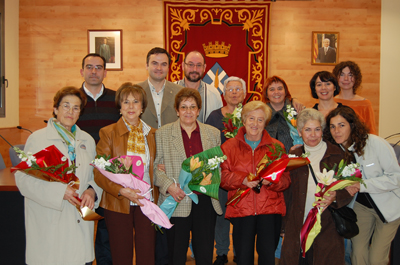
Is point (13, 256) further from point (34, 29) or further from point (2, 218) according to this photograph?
point (34, 29)

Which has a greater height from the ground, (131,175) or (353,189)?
(131,175)

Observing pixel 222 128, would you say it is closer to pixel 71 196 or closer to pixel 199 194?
pixel 199 194

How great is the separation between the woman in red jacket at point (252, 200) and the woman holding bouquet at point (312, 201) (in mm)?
109

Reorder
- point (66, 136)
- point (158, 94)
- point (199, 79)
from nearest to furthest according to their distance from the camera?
point (66, 136) < point (158, 94) < point (199, 79)

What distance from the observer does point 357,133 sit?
2.71 meters

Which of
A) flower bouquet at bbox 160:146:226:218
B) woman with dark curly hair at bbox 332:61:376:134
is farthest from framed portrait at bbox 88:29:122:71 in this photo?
flower bouquet at bbox 160:146:226:218

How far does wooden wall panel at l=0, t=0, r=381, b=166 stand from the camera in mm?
6359

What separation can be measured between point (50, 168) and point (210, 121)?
1.78 meters

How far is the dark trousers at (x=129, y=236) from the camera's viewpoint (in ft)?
8.04

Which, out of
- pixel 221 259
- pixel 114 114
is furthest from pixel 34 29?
pixel 221 259

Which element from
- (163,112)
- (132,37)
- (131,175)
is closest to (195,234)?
(131,175)

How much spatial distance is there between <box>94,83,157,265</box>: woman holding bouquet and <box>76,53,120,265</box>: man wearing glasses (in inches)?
30.9

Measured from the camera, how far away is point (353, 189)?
2.55 meters

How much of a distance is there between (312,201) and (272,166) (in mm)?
529
